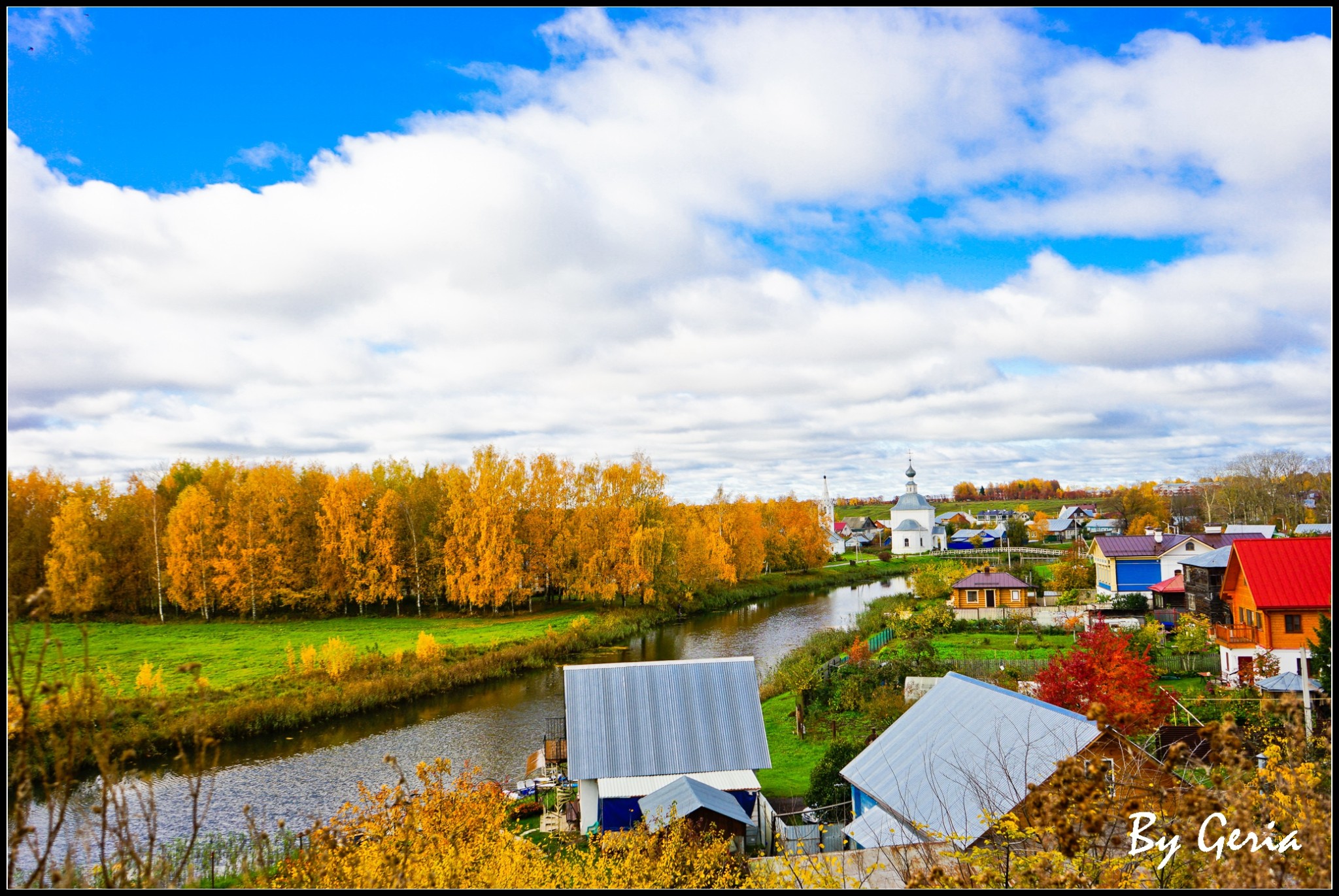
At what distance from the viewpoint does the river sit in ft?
57.5

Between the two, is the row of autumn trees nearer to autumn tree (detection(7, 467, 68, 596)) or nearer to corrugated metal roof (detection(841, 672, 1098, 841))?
autumn tree (detection(7, 467, 68, 596))

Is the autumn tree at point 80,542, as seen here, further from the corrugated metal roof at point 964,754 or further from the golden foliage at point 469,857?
the corrugated metal roof at point 964,754

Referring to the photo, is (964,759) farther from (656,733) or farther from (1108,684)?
(656,733)

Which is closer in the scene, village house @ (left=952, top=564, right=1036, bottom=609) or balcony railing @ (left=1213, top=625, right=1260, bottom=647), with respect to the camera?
balcony railing @ (left=1213, top=625, right=1260, bottom=647)

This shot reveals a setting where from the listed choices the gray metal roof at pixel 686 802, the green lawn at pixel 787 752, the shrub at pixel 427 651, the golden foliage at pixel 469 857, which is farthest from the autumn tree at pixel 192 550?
the gray metal roof at pixel 686 802

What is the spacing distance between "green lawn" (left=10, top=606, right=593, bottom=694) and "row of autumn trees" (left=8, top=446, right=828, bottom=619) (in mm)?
1805

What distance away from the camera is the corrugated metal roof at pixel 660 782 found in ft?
49.4

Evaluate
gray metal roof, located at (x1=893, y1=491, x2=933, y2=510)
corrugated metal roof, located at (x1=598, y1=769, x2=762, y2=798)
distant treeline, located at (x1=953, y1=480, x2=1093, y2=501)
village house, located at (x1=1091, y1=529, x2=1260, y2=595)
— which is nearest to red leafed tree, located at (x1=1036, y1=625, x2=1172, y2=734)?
corrugated metal roof, located at (x1=598, y1=769, x2=762, y2=798)

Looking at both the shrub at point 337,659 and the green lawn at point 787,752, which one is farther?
the shrub at point 337,659

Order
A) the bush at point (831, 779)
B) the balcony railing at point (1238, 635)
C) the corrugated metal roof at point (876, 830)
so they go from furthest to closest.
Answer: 1. the balcony railing at point (1238, 635)
2. the bush at point (831, 779)
3. the corrugated metal roof at point (876, 830)

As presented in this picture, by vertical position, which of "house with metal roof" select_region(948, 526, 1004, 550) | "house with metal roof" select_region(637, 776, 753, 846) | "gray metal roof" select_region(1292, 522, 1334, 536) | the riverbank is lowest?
"house with metal roof" select_region(948, 526, 1004, 550)

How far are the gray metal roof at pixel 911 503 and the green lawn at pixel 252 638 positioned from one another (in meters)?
62.2

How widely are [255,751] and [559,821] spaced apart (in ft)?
36.0

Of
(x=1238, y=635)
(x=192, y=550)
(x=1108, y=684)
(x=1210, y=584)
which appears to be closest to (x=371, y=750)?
(x=1108, y=684)
